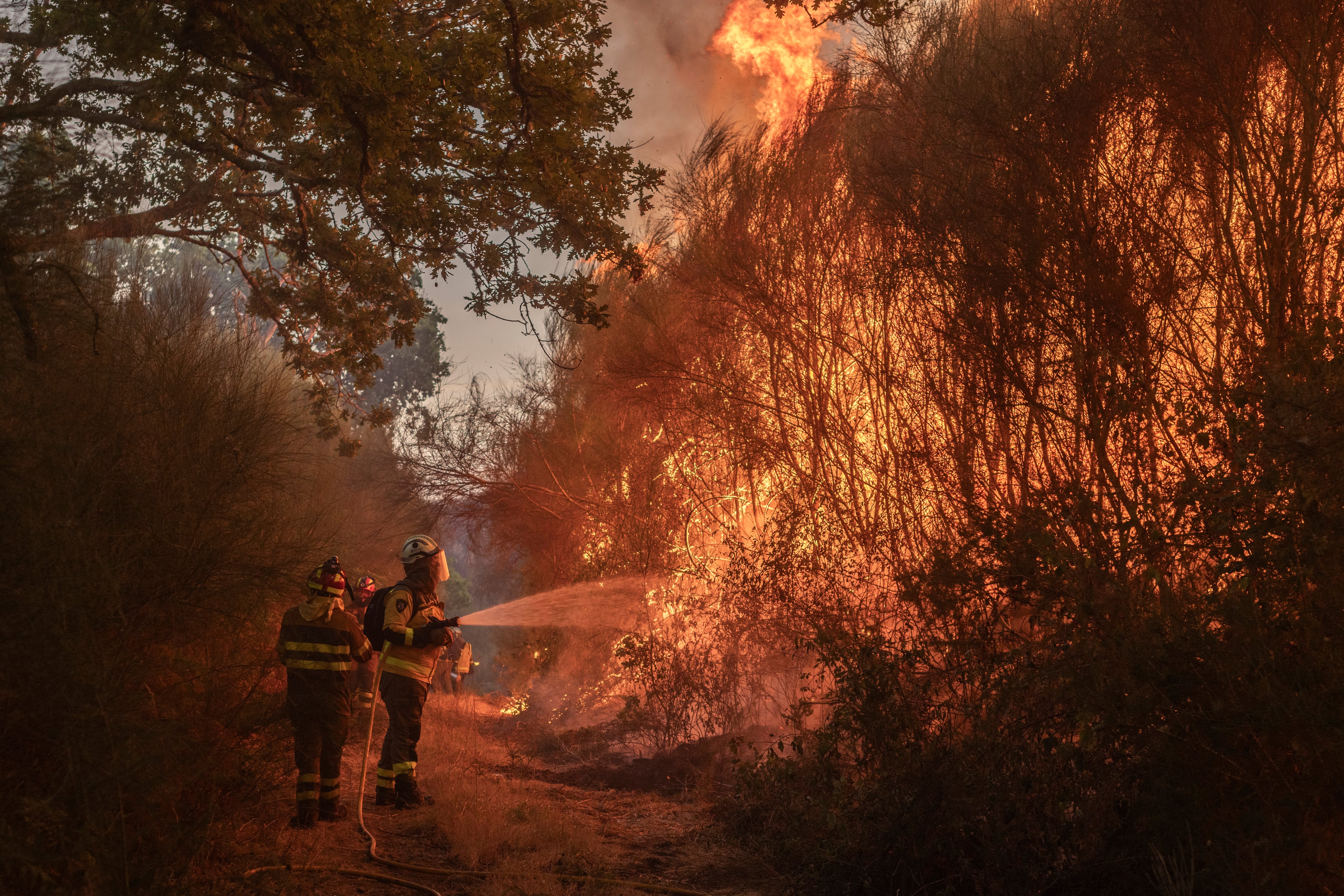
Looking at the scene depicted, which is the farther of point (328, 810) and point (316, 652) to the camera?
point (328, 810)

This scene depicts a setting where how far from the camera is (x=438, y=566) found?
294 inches

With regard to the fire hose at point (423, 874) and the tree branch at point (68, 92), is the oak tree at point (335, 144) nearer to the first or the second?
the tree branch at point (68, 92)

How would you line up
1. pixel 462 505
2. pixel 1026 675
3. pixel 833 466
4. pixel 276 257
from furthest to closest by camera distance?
pixel 462 505 → pixel 276 257 → pixel 833 466 → pixel 1026 675

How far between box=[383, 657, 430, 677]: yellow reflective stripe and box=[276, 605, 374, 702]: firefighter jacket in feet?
2.77

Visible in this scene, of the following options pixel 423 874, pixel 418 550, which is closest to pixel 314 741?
pixel 423 874

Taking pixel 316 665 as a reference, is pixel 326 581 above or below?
above

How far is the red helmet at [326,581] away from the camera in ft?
20.1

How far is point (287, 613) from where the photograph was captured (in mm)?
6164

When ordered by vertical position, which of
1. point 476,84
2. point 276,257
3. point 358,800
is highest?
point 276,257

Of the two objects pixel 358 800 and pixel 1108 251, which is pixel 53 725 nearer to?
pixel 358 800

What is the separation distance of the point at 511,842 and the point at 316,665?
1749 mm

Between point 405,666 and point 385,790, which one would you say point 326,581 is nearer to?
point 405,666

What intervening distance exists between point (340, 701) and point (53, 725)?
7.45 ft

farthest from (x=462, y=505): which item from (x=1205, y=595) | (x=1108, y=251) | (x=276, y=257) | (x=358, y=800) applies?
(x=1205, y=595)
